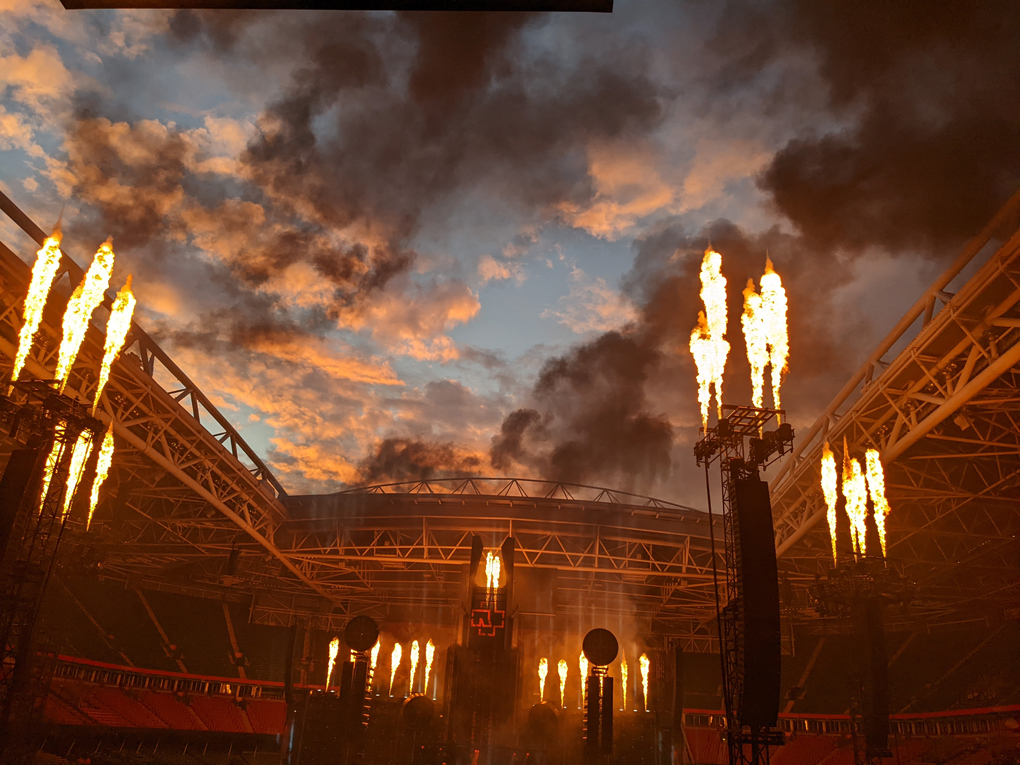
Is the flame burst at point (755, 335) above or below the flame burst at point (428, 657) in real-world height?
above

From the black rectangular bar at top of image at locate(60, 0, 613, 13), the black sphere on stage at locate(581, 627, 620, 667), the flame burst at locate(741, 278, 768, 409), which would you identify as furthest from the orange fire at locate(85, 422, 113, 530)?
the black rectangular bar at top of image at locate(60, 0, 613, 13)

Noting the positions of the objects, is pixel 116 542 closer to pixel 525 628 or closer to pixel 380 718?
pixel 380 718

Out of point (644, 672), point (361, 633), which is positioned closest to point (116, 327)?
point (361, 633)

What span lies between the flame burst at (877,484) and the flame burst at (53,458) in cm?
2077

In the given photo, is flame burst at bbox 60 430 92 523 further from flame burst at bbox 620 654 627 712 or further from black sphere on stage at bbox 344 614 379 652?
flame burst at bbox 620 654 627 712

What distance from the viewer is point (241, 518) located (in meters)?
27.0

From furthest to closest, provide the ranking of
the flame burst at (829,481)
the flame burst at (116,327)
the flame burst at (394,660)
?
the flame burst at (394,660), the flame burst at (829,481), the flame burst at (116,327)

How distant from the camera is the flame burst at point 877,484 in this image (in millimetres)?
18891

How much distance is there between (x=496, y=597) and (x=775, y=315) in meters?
11.6

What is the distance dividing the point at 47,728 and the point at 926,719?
41.2 metres

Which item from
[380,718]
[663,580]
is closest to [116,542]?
[380,718]

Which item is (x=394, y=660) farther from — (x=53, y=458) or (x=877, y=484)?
(x=877, y=484)

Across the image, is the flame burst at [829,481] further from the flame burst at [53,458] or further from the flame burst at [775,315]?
the flame burst at [53,458]

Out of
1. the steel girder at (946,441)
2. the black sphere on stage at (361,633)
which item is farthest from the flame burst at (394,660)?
the steel girder at (946,441)
